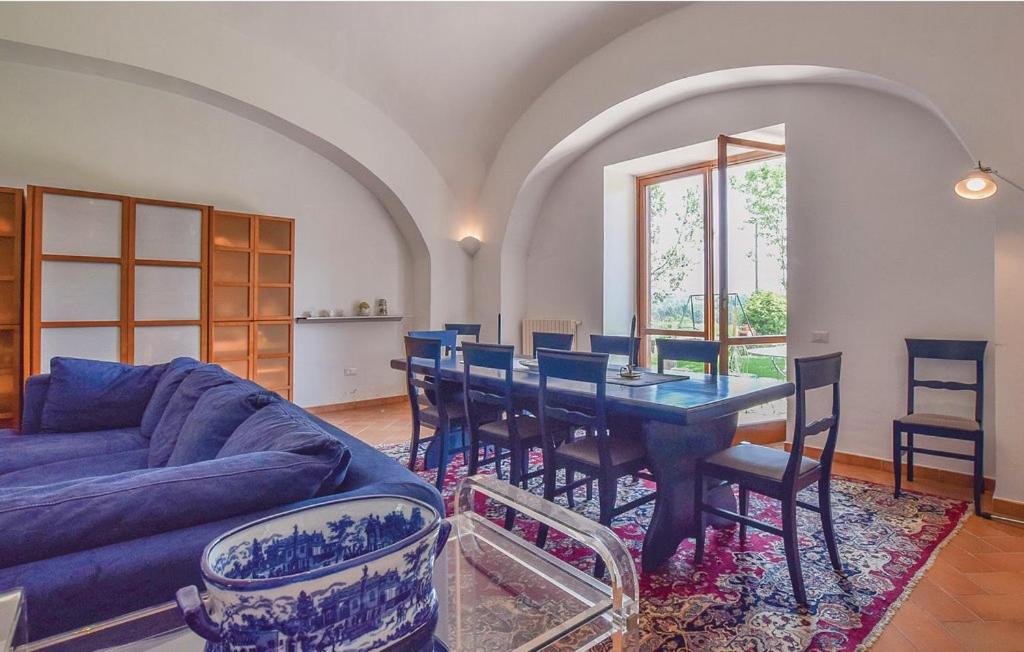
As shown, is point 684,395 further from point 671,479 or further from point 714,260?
point 714,260

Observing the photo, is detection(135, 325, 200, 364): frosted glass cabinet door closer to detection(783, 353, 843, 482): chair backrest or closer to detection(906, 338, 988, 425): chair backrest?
detection(783, 353, 843, 482): chair backrest

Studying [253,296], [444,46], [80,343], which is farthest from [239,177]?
[444,46]

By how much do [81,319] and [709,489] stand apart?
465 centimetres

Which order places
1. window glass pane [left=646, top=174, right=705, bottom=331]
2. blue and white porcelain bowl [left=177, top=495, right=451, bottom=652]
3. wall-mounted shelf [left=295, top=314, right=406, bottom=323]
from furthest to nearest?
wall-mounted shelf [left=295, top=314, right=406, bottom=323], window glass pane [left=646, top=174, right=705, bottom=331], blue and white porcelain bowl [left=177, top=495, right=451, bottom=652]

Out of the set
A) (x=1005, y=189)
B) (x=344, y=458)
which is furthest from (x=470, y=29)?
(x=344, y=458)

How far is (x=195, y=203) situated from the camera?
15.5 feet

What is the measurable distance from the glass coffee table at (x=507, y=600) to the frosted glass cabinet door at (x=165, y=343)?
3.95 metres

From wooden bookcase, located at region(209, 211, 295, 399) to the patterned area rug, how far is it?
2.93 m

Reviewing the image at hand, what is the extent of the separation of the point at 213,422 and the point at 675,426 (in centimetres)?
186

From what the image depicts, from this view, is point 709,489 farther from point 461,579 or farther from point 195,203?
point 195,203

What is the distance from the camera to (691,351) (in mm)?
3020

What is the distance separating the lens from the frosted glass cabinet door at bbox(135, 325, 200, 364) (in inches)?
165

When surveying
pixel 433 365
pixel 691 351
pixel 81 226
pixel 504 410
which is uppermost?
pixel 81 226

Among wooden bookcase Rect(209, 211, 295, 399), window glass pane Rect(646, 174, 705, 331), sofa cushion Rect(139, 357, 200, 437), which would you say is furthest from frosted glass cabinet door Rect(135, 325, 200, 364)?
window glass pane Rect(646, 174, 705, 331)
